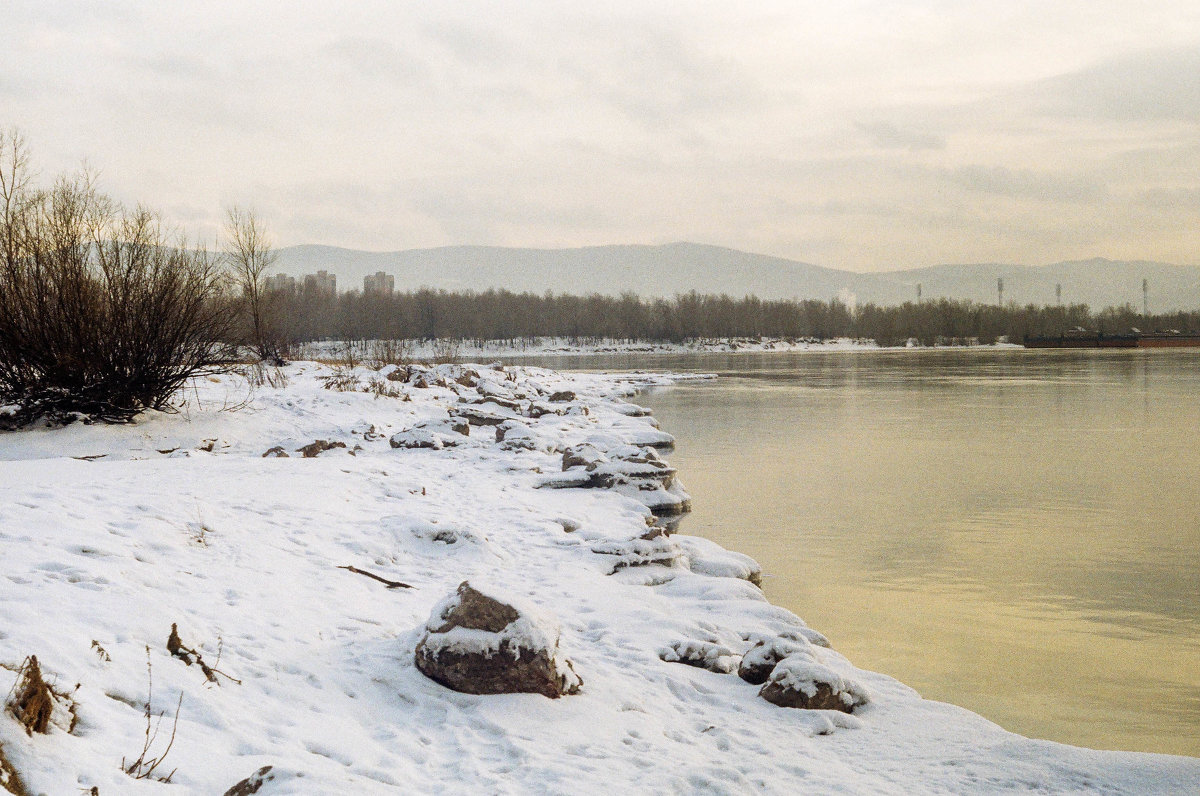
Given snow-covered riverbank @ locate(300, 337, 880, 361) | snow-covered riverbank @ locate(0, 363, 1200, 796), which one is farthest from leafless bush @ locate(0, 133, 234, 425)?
snow-covered riverbank @ locate(300, 337, 880, 361)

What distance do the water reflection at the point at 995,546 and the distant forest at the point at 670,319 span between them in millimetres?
86445

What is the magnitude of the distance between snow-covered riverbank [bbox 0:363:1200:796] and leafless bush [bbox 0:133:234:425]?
322 centimetres

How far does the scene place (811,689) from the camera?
16.6 ft

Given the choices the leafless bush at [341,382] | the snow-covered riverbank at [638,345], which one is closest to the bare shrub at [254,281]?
the leafless bush at [341,382]

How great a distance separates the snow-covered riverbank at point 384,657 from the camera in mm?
3838

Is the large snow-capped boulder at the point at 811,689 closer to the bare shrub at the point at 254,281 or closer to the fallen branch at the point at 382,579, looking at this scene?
the fallen branch at the point at 382,579

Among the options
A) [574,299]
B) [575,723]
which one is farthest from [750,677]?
[574,299]

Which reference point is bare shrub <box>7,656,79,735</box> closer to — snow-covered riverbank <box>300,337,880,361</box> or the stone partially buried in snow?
the stone partially buried in snow

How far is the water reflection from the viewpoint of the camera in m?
5.93

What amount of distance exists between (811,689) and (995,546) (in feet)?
18.5

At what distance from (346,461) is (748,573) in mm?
5730

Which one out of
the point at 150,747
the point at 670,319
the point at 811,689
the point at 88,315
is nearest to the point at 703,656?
the point at 811,689

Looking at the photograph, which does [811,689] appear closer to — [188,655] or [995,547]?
[188,655]

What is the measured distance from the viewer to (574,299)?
398 feet
